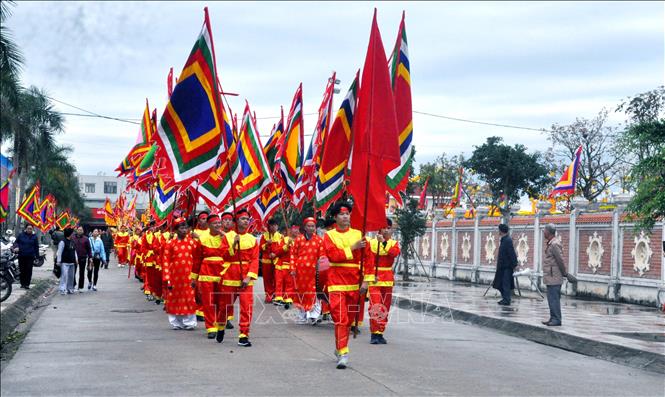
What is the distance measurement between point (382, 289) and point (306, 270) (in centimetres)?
304

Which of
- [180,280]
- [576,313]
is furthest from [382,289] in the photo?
[576,313]

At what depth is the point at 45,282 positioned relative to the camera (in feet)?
80.3

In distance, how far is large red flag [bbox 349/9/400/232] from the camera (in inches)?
380

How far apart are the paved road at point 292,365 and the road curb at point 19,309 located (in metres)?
0.45

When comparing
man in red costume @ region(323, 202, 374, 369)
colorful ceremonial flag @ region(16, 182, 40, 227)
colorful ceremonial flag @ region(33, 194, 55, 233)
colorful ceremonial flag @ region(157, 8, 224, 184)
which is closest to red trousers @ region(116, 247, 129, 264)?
colorful ceremonial flag @ region(33, 194, 55, 233)

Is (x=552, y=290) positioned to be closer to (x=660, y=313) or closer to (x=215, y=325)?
(x=660, y=313)

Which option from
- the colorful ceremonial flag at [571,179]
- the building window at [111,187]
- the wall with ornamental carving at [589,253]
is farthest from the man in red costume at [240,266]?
the building window at [111,187]

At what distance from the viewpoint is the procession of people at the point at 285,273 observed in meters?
9.54

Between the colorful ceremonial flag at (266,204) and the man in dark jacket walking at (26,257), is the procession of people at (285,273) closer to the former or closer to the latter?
the colorful ceremonial flag at (266,204)

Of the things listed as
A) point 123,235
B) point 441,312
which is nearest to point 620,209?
point 441,312

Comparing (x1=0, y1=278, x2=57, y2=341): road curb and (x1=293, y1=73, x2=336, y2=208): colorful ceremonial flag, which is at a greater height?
(x1=293, y1=73, x2=336, y2=208): colorful ceremonial flag

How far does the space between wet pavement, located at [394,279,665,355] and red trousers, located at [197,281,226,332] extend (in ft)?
16.5

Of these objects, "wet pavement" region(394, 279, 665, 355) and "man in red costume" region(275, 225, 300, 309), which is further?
"man in red costume" region(275, 225, 300, 309)

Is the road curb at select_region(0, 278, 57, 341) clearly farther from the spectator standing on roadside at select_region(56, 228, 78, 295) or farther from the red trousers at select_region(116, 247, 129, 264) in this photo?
the red trousers at select_region(116, 247, 129, 264)
